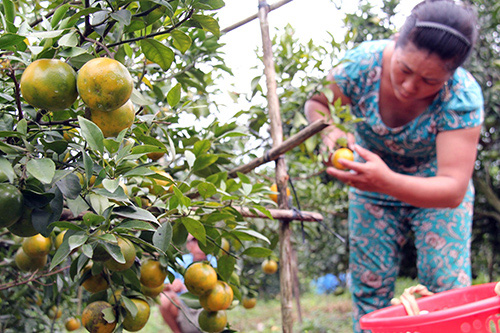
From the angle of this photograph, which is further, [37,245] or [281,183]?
[281,183]

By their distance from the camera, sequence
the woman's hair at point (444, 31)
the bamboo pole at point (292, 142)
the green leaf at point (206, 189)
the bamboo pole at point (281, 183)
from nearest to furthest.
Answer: the green leaf at point (206, 189) < the bamboo pole at point (292, 142) < the bamboo pole at point (281, 183) < the woman's hair at point (444, 31)

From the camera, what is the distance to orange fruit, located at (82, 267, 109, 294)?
92 centimetres

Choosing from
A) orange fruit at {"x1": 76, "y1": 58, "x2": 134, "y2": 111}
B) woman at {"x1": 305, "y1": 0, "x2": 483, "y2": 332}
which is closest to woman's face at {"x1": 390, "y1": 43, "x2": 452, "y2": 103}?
woman at {"x1": 305, "y1": 0, "x2": 483, "y2": 332}

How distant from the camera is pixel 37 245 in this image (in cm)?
99

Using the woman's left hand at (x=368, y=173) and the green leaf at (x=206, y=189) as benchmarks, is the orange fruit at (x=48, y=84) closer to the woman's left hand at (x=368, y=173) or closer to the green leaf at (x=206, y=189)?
the green leaf at (x=206, y=189)

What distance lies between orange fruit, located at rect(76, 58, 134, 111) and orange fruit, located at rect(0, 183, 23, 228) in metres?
0.16

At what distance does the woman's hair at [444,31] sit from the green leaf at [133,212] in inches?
43.9

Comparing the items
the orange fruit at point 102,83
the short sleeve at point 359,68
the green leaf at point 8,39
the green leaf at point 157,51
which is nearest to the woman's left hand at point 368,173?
the short sleeve at point 359,68

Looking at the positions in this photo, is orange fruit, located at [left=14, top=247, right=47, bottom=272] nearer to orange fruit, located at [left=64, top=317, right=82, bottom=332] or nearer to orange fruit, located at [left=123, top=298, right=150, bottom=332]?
orange fruit, located at [left=123, top=298, right=150, bottom=332]

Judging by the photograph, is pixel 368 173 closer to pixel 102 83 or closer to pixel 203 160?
pixel 203 160

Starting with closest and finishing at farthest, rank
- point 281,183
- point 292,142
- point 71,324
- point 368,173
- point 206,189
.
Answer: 1. point 206,189
2. point 292,142
3. point 281,183
4. point 368,173
5. point 71,324

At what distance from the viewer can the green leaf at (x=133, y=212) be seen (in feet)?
2.13

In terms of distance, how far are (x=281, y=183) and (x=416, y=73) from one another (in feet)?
1.87

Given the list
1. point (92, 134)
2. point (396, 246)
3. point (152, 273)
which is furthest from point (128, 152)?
point (396, 246)
